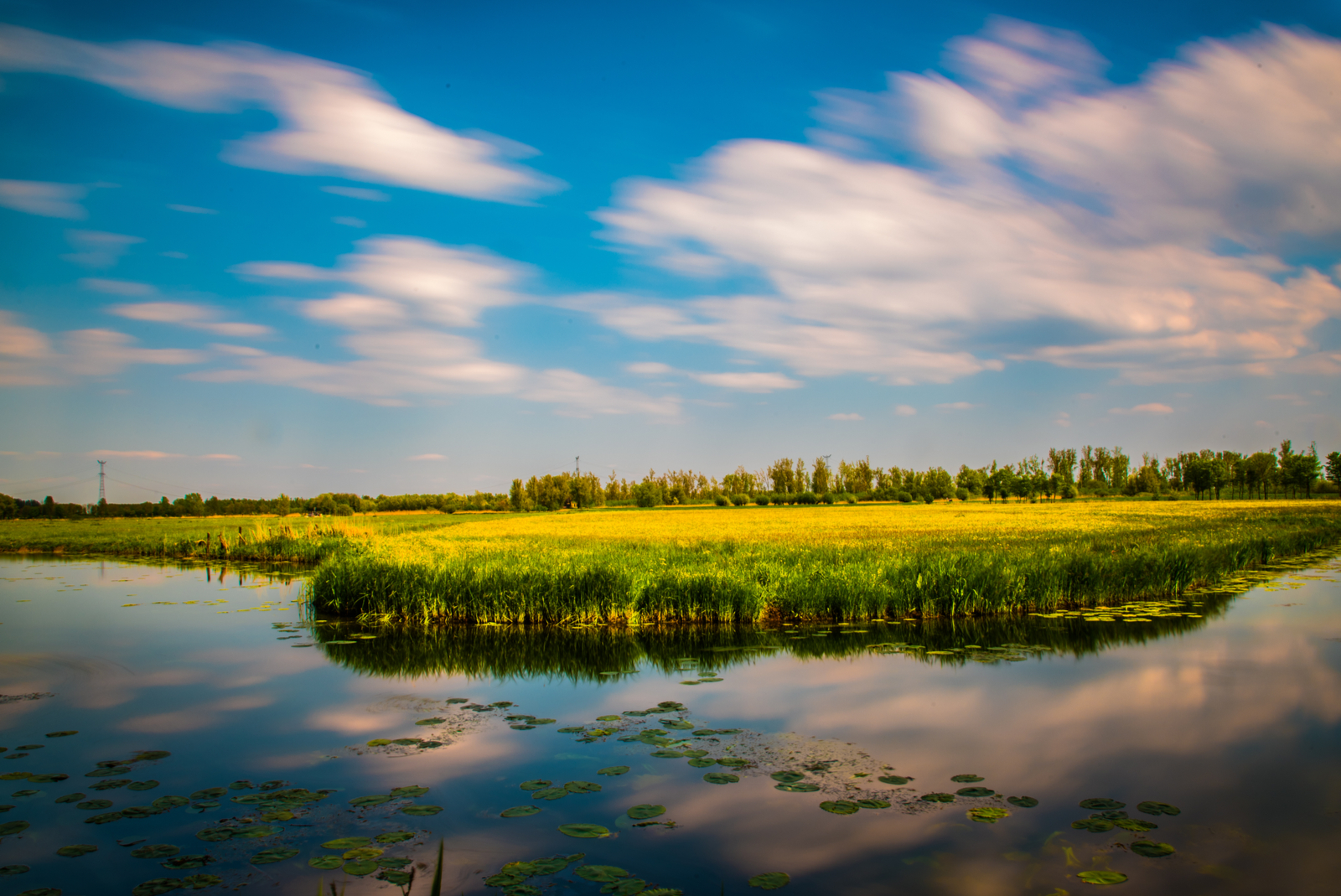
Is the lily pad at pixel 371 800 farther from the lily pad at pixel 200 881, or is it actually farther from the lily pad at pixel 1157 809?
the lily pad at pixel 1157 809

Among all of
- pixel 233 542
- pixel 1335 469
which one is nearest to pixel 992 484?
pixel 1335 469

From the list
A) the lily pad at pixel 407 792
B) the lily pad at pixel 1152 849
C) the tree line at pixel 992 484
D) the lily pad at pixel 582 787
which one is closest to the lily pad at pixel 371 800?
the lily pad at pixel 407 792

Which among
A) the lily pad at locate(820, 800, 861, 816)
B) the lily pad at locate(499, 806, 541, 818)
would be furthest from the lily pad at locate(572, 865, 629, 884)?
the lily pad at locate(820, 800, 861, 816)

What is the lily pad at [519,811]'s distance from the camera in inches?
232

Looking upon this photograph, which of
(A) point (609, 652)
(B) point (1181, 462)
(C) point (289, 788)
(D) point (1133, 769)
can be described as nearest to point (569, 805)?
(C) point (289, 788)

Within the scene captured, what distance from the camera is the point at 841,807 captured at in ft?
19.3

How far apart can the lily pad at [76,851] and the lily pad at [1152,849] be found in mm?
7521

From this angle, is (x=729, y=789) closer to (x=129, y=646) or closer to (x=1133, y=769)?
(x=1133, y=769)

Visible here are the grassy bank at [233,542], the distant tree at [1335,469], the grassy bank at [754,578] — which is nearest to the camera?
the grassy bank at [754,578]

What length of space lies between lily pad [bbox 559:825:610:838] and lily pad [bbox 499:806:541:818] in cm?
45

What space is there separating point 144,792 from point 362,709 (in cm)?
307

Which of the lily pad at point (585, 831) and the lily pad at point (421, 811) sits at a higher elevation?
the lily pad at point (585, 831)

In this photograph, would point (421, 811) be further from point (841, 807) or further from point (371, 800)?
point (841, 807)

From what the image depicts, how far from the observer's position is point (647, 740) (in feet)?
25.0
